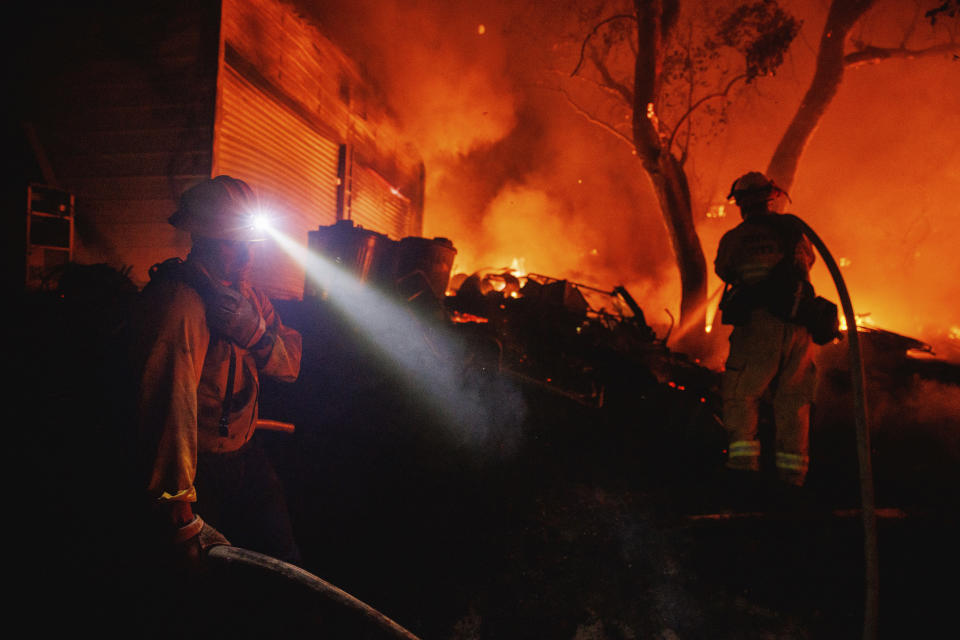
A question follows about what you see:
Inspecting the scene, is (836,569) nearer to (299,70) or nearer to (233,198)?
(233,198)

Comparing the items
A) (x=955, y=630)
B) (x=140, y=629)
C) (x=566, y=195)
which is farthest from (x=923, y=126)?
(x=140, y=629)

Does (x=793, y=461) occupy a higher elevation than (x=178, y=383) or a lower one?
lower

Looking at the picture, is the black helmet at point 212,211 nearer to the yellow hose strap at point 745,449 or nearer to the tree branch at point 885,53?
the yellow hose strap at point 745,449

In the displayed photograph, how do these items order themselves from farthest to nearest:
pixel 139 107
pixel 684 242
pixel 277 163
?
pixel 684 242 < pixel 277 163 < pixel 139 107

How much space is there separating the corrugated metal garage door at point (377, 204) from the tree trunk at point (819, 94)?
375 inches

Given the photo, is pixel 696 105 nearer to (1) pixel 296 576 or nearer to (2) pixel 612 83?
(2) pixel 612 83

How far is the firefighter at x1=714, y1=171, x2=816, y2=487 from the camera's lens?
11.4ft

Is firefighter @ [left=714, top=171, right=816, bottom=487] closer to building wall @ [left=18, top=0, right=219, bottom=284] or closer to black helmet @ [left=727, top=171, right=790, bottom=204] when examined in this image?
black helmet @ [left=727, top=171, right=790, bottom=204]

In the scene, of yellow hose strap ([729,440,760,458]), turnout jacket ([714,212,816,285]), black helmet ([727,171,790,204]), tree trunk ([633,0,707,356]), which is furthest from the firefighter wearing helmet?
tree trunk ([633,0,707,356])

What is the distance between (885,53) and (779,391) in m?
11.0

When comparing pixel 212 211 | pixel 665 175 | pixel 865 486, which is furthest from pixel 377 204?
pixel 865 486

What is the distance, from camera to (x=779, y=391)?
11.7ft

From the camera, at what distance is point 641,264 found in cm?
2216

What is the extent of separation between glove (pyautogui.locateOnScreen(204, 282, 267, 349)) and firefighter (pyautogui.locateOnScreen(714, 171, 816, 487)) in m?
3.91
